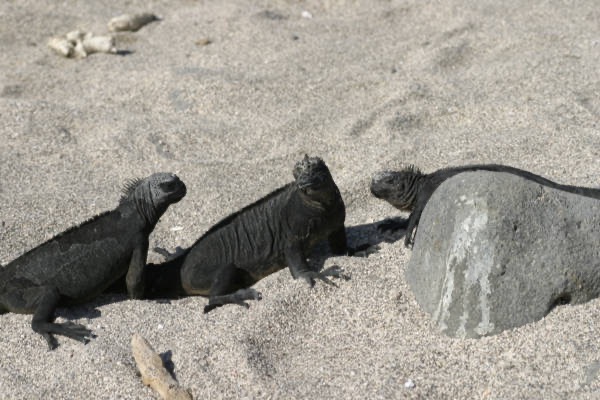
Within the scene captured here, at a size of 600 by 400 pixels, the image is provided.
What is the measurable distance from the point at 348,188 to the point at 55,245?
6.02 feet

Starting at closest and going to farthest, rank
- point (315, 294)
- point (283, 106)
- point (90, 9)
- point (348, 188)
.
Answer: point (315, 294) < point (348, 188) < point (283, 106) < point (90, 9)

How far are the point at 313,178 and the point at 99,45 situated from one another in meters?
3.96

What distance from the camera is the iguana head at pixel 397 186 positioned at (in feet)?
16.0

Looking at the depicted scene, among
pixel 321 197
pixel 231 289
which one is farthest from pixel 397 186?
pixel 231 289

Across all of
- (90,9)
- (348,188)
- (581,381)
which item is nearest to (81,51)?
(90,9)

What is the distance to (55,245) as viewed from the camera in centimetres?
446

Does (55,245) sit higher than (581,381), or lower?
lower

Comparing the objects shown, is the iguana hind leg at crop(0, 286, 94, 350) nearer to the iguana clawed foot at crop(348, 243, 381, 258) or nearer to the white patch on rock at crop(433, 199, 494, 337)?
the iguana clawed foot at crop(348, 243, 381, 258)

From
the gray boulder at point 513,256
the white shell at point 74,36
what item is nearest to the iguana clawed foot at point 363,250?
the gray boulder at point 513,256

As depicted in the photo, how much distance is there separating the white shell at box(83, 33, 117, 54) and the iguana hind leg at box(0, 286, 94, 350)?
11.8 ft

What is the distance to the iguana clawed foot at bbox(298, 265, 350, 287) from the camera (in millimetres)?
4141

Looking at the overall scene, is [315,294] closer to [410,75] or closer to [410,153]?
[410,153]

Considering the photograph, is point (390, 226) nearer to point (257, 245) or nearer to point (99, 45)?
point (257, 245)

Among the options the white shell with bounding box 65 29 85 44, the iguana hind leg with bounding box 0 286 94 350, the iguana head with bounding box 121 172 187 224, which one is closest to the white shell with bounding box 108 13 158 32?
the white shell with bounding box 65 29 85 44
